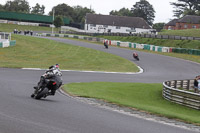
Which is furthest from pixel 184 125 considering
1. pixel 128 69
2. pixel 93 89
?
pixel 128 69

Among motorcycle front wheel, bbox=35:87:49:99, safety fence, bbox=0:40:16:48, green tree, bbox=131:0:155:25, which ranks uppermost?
green tree, bbox=131:0:155:25

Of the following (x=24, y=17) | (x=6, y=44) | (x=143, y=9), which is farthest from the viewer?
(x=143, y=9)

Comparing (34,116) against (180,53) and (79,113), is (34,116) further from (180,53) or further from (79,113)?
(180,53)

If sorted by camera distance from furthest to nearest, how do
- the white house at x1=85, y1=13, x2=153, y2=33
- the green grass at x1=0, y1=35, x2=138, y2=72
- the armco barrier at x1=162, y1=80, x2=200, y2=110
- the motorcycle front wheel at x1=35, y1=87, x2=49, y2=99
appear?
the white house at x1=85, y1=13, x2=153, y2=33 < the green grass at x1=0, y1=35, x2=138, y2=72 < the armco barrier at x1=162, y1=80, x2=200, y2=110 < the motorcycle front wheel at x1=35, y1=87, x2=49, y2=99

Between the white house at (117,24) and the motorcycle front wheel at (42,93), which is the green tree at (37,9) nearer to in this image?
the white house at (117,24)

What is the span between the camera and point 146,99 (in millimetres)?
18406

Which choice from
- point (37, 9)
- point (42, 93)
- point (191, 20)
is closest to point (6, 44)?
point (42, 93)

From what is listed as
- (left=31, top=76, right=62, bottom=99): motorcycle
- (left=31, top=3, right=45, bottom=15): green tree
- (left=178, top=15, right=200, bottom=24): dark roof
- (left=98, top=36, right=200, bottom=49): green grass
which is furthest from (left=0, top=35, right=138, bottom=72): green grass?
(left=31, top=3, right=45, bottom=15): green tree

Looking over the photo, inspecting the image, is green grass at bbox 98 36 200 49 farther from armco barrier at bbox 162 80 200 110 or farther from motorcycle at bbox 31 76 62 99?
motorcycle at bbox 31 76 62 99

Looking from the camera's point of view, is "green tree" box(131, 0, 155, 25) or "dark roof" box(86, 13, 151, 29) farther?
"green tree" box(131, 0, 155, 25)

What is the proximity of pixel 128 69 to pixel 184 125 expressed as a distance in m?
24.9

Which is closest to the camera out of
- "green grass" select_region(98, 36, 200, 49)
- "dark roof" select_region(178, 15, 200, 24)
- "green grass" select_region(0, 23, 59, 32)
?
"green grass" select_region(98, 36, 200, 49)

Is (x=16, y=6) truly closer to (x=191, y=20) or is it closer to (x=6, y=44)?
(x=191, y=20)

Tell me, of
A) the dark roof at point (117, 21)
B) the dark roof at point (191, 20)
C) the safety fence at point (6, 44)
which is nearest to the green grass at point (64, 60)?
the safety fence at point (6, 44)
